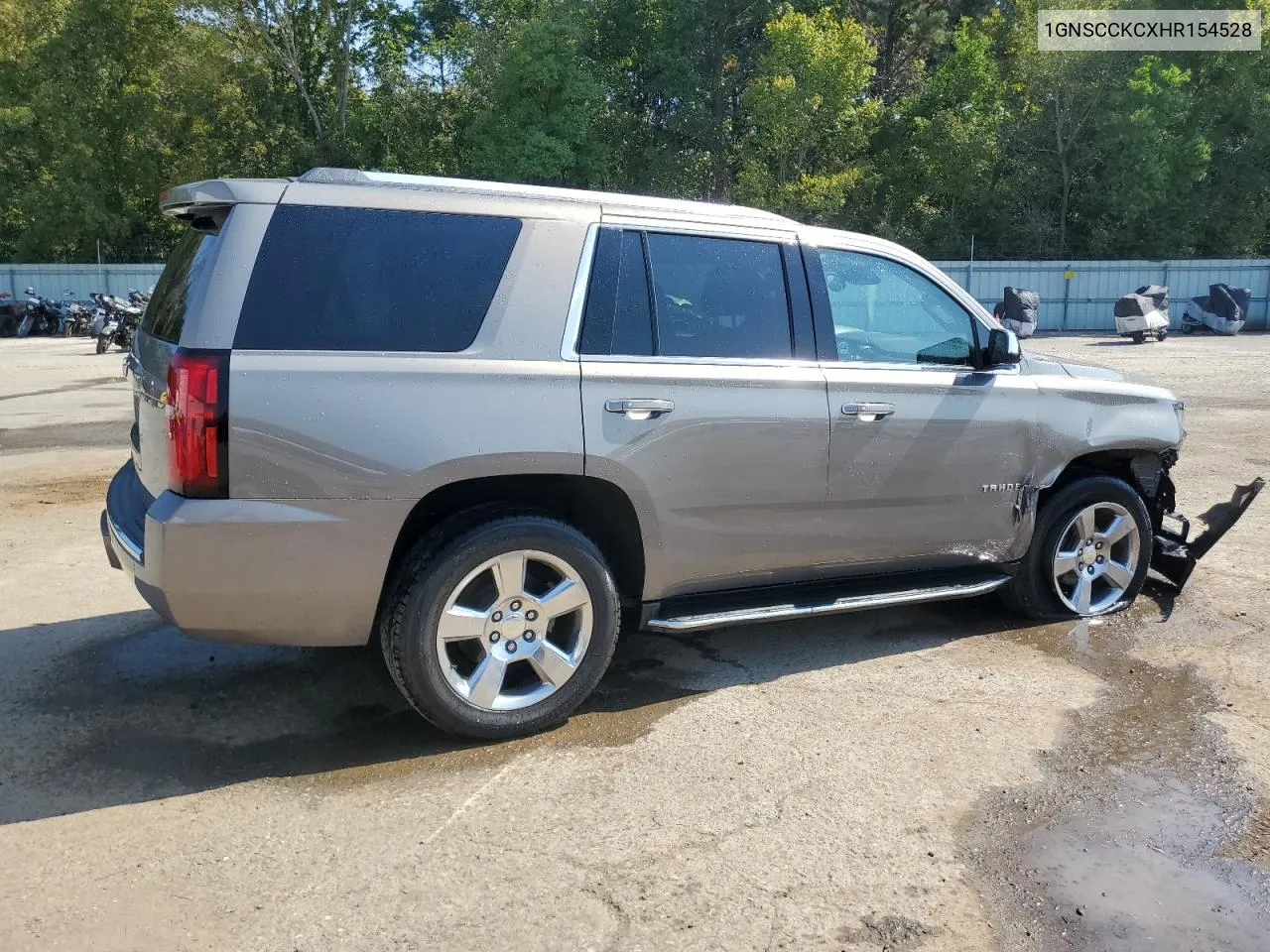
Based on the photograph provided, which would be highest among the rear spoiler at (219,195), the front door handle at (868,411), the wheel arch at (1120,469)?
the rear spoiler at (219,195)

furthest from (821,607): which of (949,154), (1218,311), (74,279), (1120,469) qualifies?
(949,154)

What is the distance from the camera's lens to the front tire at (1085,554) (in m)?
5.33

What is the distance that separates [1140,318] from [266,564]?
2724 cm

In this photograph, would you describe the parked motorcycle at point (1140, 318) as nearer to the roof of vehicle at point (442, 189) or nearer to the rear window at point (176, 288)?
the roof of vehicle at point (442, 189)

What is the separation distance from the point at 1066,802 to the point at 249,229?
3.38 meters

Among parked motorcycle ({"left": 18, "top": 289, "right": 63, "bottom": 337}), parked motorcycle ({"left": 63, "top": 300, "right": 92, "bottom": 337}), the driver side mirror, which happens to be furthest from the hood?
parked motorcycle ({"left": 18, "top": 289, "right": 63, "bottom": 337})

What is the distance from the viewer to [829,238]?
15.7 ft

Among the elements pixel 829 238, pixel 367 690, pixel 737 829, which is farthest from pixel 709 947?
pixel 829 238

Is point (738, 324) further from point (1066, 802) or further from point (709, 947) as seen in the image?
point (709, 947)

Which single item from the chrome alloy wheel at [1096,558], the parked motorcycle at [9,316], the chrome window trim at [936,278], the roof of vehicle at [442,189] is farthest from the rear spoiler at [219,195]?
the parked motorcycle at [9,316]

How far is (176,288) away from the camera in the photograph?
4.08 meters

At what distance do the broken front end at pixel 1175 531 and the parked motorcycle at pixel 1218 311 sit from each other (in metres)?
27.4

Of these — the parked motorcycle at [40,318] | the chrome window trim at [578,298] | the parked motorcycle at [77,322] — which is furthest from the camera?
the parked motorcycle at [40,318]

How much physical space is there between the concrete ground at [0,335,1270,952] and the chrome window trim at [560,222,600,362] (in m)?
1.47
